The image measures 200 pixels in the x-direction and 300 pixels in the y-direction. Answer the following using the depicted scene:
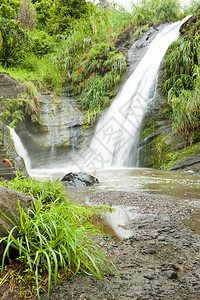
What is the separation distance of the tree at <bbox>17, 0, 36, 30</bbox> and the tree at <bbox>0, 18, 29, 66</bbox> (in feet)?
20.9

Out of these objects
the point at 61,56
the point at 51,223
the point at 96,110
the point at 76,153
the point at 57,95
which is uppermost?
the point at 61,56

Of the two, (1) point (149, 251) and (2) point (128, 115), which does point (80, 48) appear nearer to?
(2) point (128, 115)

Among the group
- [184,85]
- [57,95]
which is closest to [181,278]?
[184,85]

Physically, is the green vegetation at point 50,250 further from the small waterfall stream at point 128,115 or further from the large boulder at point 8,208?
the small waterfall stream at point 128,115

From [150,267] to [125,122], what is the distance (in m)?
8.26

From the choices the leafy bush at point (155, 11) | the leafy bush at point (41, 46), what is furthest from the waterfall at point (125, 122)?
the leafy bush at point (41, 46)

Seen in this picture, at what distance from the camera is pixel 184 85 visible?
8195mm

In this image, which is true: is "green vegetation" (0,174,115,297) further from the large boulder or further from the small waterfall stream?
the small waterfall stream

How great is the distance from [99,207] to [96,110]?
331 inches

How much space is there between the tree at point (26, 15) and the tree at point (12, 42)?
6356 mm

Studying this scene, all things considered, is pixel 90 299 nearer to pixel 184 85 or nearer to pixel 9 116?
pixel 184 85

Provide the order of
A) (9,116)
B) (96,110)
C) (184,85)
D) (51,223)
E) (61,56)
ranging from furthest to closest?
(61,56) < (96,110) < (9,116) < (184,85) < (51,223)

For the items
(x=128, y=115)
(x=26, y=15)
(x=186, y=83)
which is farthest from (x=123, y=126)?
(x=26, y=15)

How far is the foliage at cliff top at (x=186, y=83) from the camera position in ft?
22.1
